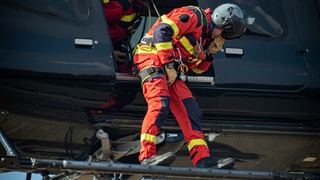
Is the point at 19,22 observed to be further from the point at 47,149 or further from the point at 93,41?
the point at 47,149

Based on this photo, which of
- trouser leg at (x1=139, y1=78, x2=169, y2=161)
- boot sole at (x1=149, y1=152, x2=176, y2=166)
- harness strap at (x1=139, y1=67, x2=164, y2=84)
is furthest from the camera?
harness strap at (x1=139, y1=67, x2=164, y2=84)

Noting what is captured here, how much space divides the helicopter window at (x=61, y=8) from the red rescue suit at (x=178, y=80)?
0.51 metres

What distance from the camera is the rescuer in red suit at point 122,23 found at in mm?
6691

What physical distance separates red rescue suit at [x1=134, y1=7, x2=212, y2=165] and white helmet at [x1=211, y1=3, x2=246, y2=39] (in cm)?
10

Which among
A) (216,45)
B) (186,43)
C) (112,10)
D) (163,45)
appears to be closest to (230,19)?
(216,45)

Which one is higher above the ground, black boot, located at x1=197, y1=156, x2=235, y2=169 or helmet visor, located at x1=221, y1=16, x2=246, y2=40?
helmet visor, located at x1=221, y1=16, x2=246, y2=40

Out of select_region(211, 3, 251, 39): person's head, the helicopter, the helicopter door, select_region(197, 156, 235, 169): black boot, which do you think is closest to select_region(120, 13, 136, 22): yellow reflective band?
the helicopter

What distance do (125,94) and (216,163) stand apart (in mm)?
881

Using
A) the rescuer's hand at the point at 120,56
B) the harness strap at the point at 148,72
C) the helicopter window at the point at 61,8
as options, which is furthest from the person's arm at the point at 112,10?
the harness strap at the point at 148,72

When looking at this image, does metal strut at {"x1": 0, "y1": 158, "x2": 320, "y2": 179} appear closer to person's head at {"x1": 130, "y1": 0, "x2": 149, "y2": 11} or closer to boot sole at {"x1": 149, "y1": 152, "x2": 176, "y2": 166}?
boot sole at {"x1": 149, "y1": 152, "x2": 176, "y2": 166}

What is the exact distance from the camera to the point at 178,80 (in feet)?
20.9

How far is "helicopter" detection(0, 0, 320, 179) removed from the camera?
19.7 ft

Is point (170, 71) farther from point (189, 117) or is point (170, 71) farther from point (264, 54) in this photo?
point (264, 54)

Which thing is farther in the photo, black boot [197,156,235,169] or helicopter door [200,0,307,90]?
helicopter door [200,0,307,90]
